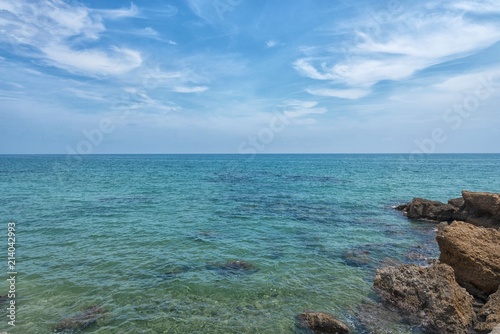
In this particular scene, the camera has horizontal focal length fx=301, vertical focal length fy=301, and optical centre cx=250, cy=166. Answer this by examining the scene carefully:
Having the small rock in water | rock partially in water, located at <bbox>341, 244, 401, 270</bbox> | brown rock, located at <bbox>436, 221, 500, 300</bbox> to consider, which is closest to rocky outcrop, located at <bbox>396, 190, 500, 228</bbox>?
rock partially in water, located at <bbox>341, 244, 401, 270</bbox>

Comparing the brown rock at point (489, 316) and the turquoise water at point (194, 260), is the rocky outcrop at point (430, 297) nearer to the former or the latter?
the brown rock at point (489, 316)

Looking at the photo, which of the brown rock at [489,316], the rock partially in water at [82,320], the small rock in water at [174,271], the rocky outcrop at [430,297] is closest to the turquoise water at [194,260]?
the small rock in water at [174,271]

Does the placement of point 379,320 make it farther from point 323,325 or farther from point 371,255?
point 371,255

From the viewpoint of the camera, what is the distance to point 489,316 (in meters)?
9.84

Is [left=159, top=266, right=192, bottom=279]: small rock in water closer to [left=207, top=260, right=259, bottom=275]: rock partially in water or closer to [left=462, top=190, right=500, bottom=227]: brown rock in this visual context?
[left=207, top=260, right=259, bottom=275]: rock partially in water

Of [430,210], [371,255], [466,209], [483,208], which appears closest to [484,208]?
[483,208]

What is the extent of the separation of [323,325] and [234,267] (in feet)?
20.7

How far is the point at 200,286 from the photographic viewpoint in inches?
519

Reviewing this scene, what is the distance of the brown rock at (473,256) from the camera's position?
11891 millimetres

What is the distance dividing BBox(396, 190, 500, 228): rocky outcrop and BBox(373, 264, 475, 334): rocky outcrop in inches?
454

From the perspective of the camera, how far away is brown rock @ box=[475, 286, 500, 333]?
955cm

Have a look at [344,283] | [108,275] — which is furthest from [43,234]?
[344,283]

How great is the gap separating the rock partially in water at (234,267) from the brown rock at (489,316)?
8.88 m

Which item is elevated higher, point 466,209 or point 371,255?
point 466,209
